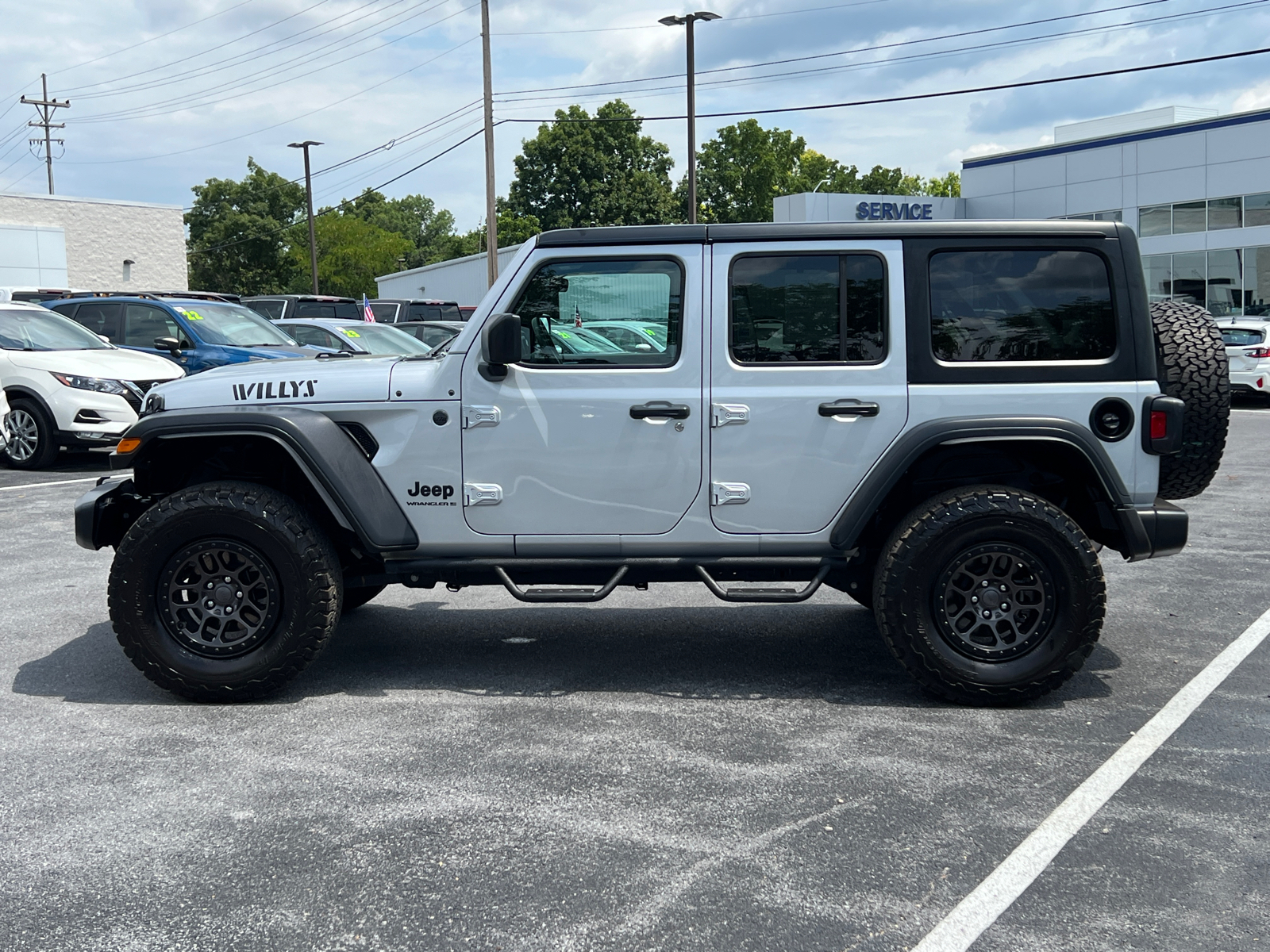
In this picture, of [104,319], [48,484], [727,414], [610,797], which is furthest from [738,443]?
[104,319]

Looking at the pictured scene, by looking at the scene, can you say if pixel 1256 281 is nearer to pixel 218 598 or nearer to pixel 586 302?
pixel 586 302

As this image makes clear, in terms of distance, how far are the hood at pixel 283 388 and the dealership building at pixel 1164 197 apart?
32.0m

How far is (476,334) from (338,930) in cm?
257

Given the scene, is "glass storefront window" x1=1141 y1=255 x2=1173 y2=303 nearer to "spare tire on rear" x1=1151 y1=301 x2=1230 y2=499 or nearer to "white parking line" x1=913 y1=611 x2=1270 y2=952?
"spare tire on rear" x1=1151 y1=301 x2=1230 y2=499

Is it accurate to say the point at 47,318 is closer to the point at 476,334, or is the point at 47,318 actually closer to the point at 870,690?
the point at 476,334

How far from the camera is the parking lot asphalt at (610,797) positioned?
121 inches

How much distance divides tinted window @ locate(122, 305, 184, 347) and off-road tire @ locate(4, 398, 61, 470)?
2110 mm

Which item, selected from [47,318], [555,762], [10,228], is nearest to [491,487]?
[555,762]

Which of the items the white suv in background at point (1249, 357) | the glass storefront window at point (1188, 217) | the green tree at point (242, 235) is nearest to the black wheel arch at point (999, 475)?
the white suv in background at point (1249, 357)

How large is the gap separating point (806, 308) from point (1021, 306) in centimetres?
89

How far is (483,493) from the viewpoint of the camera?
488cm

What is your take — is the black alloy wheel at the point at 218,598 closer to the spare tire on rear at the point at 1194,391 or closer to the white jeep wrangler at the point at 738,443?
the white jeep wrangler at the point at 738,443

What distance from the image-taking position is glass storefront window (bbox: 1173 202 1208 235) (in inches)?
1431

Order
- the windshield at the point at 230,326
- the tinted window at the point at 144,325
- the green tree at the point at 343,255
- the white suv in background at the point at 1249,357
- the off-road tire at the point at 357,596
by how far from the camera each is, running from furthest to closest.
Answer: the green tree at the point at 343,255
the white suv in background at the point at 1249,357
the tinted window at the point at 144,325
the windshield at the point at 230,326
the off-road tire at the point at 357,596
